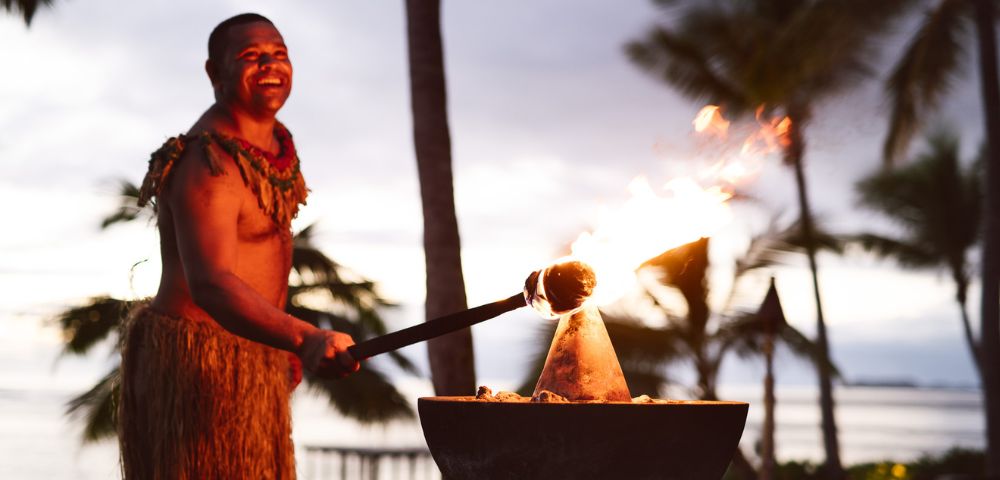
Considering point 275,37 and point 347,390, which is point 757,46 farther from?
point 275,37

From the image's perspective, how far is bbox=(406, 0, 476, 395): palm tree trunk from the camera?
564cm

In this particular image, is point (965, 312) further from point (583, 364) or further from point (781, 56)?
point (583, 364)

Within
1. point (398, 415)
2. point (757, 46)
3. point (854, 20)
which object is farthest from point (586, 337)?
point (757, 46)

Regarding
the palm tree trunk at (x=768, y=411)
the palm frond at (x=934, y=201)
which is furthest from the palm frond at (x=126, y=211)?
the palm frond at (x=934, y=201)

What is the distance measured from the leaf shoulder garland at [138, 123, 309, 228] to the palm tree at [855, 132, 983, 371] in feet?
97.0

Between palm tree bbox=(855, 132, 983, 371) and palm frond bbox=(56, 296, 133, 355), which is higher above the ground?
palm tree bbox=(855, 132, 983, 371)

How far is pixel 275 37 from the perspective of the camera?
2664 mm

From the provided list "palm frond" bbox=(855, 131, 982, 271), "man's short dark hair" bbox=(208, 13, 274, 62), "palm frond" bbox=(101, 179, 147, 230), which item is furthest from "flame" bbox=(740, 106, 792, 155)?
"palm frond" bbox=(855, 131, 982, 271)

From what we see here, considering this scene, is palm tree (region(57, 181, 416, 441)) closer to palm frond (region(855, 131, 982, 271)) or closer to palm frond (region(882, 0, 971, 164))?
palm frond (region(882, 0, 971, 164))

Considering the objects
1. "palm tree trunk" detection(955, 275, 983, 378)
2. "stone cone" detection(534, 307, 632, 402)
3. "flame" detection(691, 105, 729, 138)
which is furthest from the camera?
"palm tree trunk" detection(955, 275, 983, 378)

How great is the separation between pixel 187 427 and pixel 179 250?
45cm

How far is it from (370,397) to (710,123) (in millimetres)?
10527

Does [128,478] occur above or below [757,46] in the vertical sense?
below

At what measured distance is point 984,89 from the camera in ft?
45.2
